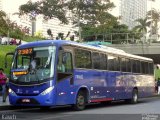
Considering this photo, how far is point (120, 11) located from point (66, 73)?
65134mm

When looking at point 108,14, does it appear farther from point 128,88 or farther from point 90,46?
point 90,46

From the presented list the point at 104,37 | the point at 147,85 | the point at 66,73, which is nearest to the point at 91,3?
the point at 104,37

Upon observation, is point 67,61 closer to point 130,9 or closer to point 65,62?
point 65,62

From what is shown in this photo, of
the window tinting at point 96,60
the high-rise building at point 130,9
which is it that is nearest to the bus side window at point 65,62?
the window tinting at point 96,60

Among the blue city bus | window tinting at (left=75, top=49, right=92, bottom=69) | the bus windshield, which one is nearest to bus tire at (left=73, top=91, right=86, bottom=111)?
the blue city bus

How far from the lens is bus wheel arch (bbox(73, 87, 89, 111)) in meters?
19.8

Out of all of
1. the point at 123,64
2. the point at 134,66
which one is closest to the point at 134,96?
the point at 134,66

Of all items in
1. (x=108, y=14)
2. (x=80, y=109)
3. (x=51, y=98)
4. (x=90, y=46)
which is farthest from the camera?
(x=108, y=14)

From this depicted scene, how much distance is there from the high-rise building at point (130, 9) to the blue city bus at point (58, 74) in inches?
2009

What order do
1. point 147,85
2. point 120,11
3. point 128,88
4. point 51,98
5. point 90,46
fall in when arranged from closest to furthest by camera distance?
point 51,98 → point 90,46 → point 128,88 → point 147,85 → point 120,11

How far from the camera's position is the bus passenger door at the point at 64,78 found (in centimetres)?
1844

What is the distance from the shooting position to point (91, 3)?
47438 mm

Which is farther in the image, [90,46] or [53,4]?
[53,4]

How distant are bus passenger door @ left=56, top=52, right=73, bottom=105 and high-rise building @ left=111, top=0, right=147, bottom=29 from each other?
53911 mm
